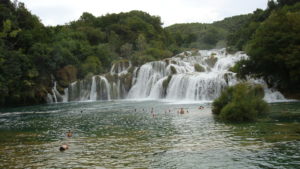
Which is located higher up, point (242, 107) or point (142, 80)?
point (142, 80)

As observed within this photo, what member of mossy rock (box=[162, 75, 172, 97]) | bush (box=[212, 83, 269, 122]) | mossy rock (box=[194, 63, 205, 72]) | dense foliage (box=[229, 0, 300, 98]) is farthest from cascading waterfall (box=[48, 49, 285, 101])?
bush (box=[212, 83, 269, 122])

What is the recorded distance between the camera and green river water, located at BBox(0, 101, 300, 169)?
14.5 meters

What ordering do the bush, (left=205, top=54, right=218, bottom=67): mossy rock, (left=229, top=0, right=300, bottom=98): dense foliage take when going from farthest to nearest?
(left=205, top=54, right=218, bottom=67): mossy rock
(left=229, top=0, right=300, bottom=98): dense foliage
the bush

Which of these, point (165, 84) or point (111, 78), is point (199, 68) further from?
point (111, 78)

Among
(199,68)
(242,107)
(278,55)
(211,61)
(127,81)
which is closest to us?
(242,107)

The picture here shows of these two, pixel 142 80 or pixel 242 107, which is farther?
pixel 142 80

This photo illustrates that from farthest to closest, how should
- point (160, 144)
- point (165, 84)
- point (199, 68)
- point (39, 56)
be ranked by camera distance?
point (199, 68) → point (39, 56) → point (165, 84) → point (160, 144)

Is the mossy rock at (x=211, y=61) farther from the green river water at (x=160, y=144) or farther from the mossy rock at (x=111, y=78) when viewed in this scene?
the green river water at (x=160, y=144)

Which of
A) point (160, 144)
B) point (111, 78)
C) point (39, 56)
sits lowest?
point (160, 144)

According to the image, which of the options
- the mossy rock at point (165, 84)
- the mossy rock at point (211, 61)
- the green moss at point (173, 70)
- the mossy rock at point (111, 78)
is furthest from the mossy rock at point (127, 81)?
the mossy rock at point (211, 61)

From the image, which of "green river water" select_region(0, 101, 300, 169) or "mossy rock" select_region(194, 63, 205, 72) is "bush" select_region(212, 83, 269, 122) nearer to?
"green river water" select_region(0, 101, 300, 169)

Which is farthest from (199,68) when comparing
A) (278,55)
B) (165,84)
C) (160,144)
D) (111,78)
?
(160,144)

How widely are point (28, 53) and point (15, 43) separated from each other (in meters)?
2.65

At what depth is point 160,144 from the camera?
59.7 feet
